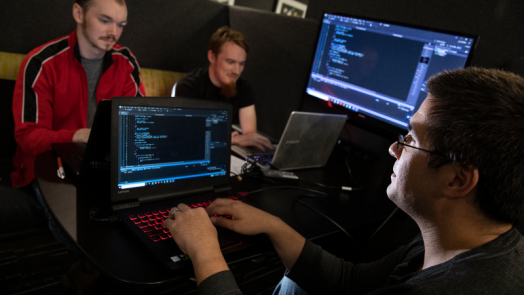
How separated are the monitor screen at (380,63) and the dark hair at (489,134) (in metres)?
0.72

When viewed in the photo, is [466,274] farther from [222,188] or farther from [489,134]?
[222,188]

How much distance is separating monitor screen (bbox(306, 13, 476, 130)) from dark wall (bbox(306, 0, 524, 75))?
0.27 metres

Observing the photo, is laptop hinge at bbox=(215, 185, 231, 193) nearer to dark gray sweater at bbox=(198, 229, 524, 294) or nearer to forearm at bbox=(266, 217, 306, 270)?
forearm at bbox=(266, 217, 306, 270)

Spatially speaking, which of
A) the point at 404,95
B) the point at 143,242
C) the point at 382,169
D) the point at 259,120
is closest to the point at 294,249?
the point at 143,242

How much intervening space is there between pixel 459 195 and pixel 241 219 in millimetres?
461

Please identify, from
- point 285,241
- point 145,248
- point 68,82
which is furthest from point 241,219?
point 68,82

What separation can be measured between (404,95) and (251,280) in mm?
1134

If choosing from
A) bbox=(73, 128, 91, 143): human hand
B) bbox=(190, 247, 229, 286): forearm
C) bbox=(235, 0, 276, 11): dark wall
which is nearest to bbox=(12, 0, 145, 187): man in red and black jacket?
bbox=(73, 128, 91, 143): human hand

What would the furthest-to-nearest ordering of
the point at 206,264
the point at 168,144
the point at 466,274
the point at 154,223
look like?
the point at 168,144 < the point at 154,223 < the point at 206,264 < the point at 466,274

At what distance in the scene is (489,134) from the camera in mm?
564

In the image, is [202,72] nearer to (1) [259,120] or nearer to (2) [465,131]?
(1) [259,120]

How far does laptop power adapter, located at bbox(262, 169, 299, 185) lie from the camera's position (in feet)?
4.10

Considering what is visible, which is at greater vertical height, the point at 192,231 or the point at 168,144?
the point at 168,144

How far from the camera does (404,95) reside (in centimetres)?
139
